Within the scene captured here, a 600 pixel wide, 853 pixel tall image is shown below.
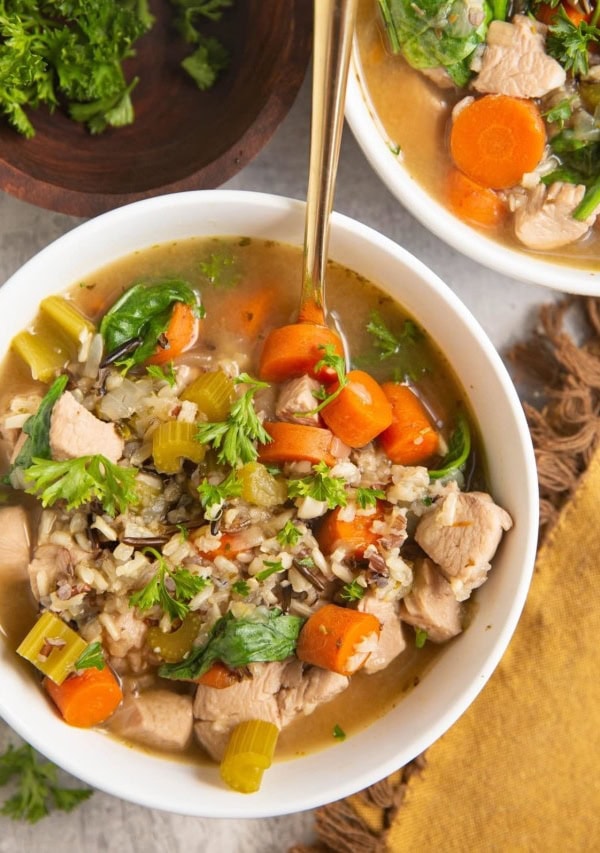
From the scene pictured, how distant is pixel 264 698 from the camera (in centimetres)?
274

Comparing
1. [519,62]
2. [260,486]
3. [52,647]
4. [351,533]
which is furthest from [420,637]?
[519,62]

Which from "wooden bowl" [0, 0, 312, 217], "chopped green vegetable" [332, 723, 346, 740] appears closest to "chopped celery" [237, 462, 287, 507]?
"chopped green vegetable" [332, 723, 346, 740]

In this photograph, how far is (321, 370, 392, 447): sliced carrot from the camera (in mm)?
2703

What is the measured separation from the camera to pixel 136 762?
277 cm

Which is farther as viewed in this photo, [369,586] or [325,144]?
[369,586]

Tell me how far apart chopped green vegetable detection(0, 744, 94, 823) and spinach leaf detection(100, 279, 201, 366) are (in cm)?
144

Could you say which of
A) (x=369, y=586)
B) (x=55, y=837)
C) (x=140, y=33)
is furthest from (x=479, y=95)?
(x=55, y=837)

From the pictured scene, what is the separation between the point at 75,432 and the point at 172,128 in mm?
1197

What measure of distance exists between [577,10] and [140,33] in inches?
55.4

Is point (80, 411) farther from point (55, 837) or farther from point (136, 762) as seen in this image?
point (55, 837)

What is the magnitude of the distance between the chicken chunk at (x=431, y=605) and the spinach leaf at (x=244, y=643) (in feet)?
1.09

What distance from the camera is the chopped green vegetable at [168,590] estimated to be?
102 inches

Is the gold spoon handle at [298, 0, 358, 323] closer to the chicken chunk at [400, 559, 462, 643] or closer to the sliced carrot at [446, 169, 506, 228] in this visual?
the sliced carrot at [446, 169, 506, 228]

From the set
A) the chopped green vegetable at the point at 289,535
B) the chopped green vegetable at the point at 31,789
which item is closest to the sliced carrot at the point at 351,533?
the chopped green vegetable at the point at 289,535
